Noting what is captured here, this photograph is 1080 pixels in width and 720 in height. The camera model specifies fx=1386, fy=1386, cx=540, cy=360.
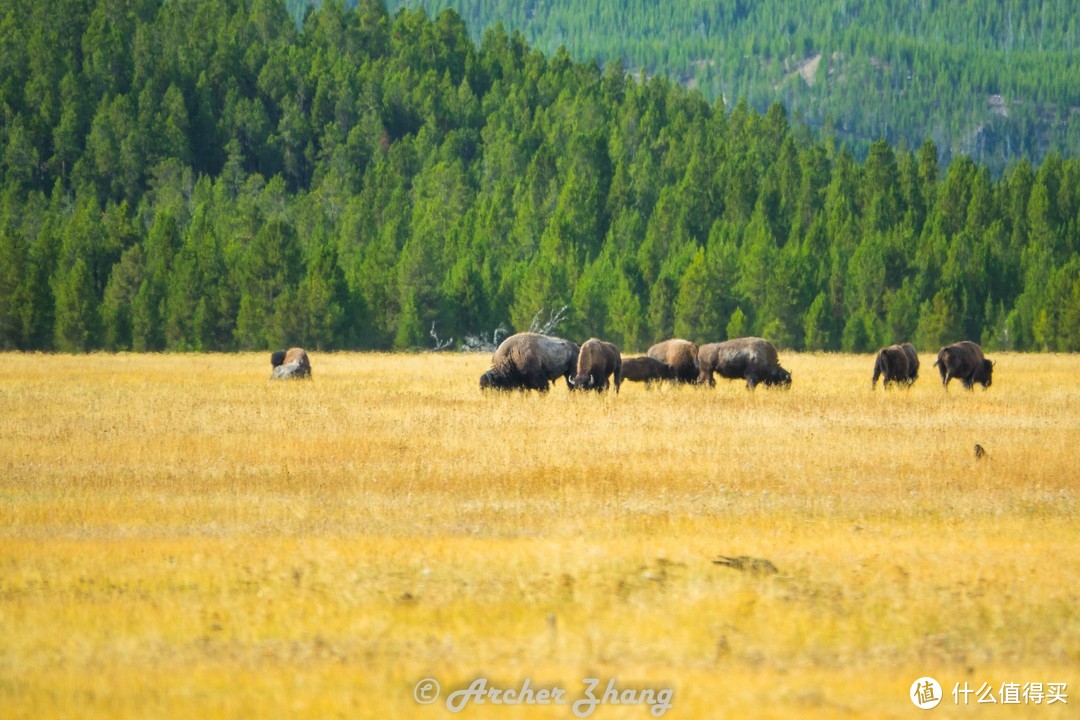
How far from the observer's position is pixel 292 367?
45.1 metres

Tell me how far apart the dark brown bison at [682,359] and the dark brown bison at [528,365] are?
15.3ft

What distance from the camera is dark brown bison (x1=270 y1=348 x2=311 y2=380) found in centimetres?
4469

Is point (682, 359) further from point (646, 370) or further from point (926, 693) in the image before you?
point (926, 693)

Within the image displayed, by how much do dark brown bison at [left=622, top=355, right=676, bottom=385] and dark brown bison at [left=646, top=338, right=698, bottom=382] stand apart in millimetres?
264

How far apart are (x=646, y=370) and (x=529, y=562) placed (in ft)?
87.1

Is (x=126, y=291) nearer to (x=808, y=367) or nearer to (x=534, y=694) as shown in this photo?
(x=808, y=367)

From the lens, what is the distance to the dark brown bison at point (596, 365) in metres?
36.2

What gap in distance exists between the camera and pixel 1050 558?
1442cm

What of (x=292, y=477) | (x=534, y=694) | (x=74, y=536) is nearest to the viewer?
(x=534, y=694)

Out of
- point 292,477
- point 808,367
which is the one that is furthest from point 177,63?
point 292,477

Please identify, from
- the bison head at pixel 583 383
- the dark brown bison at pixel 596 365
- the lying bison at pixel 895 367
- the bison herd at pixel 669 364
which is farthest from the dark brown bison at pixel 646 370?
the lying bison at pixel 895 367

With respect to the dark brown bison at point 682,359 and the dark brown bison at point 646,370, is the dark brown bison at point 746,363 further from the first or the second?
the dark brown bison at point 646,370

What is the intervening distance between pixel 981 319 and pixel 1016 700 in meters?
101

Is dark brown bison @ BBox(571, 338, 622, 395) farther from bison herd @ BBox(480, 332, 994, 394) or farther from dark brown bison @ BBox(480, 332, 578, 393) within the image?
dark brown bison @ BBox(480, 332, 578, 393)
